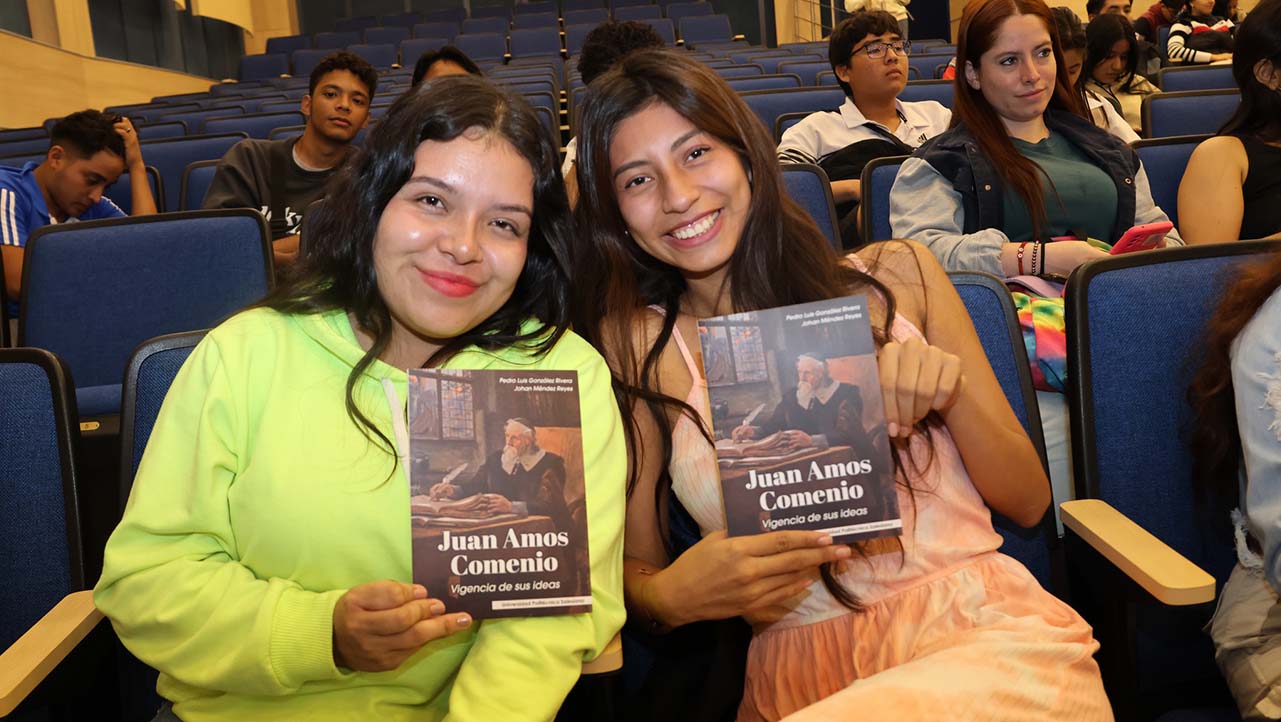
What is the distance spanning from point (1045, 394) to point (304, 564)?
4.64 ft

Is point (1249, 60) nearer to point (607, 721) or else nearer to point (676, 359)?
point (676, 359)

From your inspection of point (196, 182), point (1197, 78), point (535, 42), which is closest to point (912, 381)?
point (196, 182)

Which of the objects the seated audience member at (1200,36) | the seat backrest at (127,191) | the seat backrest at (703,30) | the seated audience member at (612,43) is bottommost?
the seat backrest at (127,191)

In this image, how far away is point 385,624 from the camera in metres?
1.15

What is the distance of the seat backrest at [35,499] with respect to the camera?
60.9 inches

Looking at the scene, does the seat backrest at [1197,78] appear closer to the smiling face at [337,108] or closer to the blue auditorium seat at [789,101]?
the blue auditorium seat at [789,101]

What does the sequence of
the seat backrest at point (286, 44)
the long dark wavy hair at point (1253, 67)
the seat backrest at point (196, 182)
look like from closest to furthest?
the long dark wavy hair at point (1253, 67), the seat backrest at point (196, 182), the seat backrest at point (286, 44)

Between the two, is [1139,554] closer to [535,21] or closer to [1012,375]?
[1012,375]

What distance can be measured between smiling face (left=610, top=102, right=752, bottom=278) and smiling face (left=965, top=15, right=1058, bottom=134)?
1.36 metres

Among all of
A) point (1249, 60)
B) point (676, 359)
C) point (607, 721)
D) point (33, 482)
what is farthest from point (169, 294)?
point (1249, 60)

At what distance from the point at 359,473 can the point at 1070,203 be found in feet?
6.41

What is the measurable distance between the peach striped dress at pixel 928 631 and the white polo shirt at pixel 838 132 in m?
2.29

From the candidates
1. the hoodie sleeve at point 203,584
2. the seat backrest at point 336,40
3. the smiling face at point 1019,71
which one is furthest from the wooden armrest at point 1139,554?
the seat backrest at point 336,40

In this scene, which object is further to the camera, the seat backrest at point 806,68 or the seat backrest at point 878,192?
the seat backrest at point 806,68
